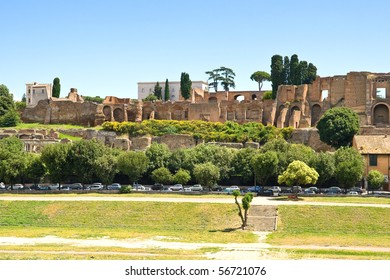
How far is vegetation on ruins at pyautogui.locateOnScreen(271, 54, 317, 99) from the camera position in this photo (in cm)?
7575

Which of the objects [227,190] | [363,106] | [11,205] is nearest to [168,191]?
[227,190]

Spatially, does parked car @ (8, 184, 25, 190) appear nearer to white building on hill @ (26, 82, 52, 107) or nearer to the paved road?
the paved road

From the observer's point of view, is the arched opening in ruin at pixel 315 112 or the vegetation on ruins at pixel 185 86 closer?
the arched opening in ruin at pixel 315 112

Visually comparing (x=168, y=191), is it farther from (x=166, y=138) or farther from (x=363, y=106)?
(x=363, y=106)

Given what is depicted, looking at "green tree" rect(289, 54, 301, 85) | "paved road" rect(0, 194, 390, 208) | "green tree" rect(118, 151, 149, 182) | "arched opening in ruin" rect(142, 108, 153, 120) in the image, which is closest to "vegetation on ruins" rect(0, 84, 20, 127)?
"arched opening in ruin" rect(142, 108, 153, 120)

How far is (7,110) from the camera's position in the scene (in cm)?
7931

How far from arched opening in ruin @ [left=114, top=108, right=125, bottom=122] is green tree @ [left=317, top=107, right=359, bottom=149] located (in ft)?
91.8

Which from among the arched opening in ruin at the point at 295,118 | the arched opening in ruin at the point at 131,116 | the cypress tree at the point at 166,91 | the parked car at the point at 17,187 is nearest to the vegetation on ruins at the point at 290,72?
the arched opening in ruin at the point at 295,118

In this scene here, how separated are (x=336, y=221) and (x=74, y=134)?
4077cm

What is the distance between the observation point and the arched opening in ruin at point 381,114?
221 feet

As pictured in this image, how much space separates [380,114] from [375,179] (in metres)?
20.7

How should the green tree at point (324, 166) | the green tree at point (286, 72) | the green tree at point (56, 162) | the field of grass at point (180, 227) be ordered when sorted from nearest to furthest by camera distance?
the field of grass at point (180, 227) < the green tree at point (324, 166) < the green tree at point (56, 162) < the green tree at point (286, 72)

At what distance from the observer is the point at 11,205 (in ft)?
147

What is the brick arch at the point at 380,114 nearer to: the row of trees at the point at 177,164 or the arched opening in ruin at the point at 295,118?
the arched opening in ruin at the point at 295,118
